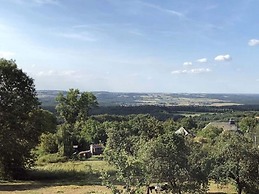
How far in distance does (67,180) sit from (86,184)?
12.3 feet

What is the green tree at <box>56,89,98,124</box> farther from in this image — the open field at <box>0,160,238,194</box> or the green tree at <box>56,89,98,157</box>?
the open field at <box>0,160,238,194</box>

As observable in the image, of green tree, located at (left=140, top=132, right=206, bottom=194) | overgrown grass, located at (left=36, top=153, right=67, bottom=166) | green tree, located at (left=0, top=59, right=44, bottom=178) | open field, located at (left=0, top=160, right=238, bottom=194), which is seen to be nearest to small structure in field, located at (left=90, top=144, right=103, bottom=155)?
overgrown grass, located at (left=36, top=153, right=67, bottom=166)

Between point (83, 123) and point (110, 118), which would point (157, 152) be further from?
point (110, 118)

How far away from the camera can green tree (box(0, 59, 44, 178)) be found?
→ 2986 centimetres

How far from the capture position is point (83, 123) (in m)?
76.1

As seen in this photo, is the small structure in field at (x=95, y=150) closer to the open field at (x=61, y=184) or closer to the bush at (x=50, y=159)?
the bush at (x=50, y=159)

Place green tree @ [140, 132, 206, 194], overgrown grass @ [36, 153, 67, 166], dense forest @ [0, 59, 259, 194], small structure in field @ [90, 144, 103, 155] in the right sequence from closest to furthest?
dense forest @ [0, 59, 259, 194] → green tree @ [140, 132, 206, 194] → overgrown grass @ [36, 153, 67, 166] → small structure in field @ [90, 144, 103, 155]

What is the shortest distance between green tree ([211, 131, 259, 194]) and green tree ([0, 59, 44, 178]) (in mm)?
15905

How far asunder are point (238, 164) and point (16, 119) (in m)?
17.8

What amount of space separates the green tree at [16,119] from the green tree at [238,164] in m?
15.9

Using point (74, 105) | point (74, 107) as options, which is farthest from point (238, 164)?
point (74, 107)

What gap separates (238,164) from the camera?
75.7ft

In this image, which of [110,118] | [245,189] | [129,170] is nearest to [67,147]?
[245,189]

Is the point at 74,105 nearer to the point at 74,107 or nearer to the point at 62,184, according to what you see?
the point at 74,107
